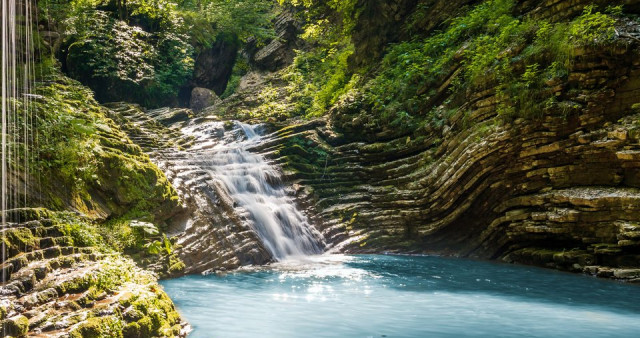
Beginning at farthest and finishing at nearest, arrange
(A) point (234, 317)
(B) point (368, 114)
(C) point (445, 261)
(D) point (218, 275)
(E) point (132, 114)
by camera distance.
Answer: (E) point (132, 114), (B) point (368, 114), (C) point (445, 261), (D) point (218, 275), (A) point (234, 317)

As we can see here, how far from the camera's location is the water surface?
240 inches

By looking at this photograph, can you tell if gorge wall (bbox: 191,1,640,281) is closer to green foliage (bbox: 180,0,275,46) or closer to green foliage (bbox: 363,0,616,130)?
green foliage (bbox: 363,0,616,130)

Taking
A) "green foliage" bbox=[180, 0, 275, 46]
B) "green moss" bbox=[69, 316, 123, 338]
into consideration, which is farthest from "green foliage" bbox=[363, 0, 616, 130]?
"green foliage" bbox=[180, 0, 275, 46]

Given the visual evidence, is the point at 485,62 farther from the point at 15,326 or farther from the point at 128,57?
the point at 128,57

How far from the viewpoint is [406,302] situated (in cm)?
757

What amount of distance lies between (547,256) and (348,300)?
5.31 metres

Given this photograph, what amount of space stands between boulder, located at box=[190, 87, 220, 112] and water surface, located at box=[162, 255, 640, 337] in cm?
2055

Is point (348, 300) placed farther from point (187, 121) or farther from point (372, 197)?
point (187, 121)

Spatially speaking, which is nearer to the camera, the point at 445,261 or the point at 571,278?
the point at 571,278

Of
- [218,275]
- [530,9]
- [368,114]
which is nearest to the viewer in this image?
[218,275]

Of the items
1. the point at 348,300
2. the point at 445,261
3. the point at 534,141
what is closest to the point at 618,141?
the point at 534,141

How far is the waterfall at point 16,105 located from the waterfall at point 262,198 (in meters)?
5.37

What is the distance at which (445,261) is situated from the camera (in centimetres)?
1160

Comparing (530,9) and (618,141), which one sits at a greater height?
(530,9)
